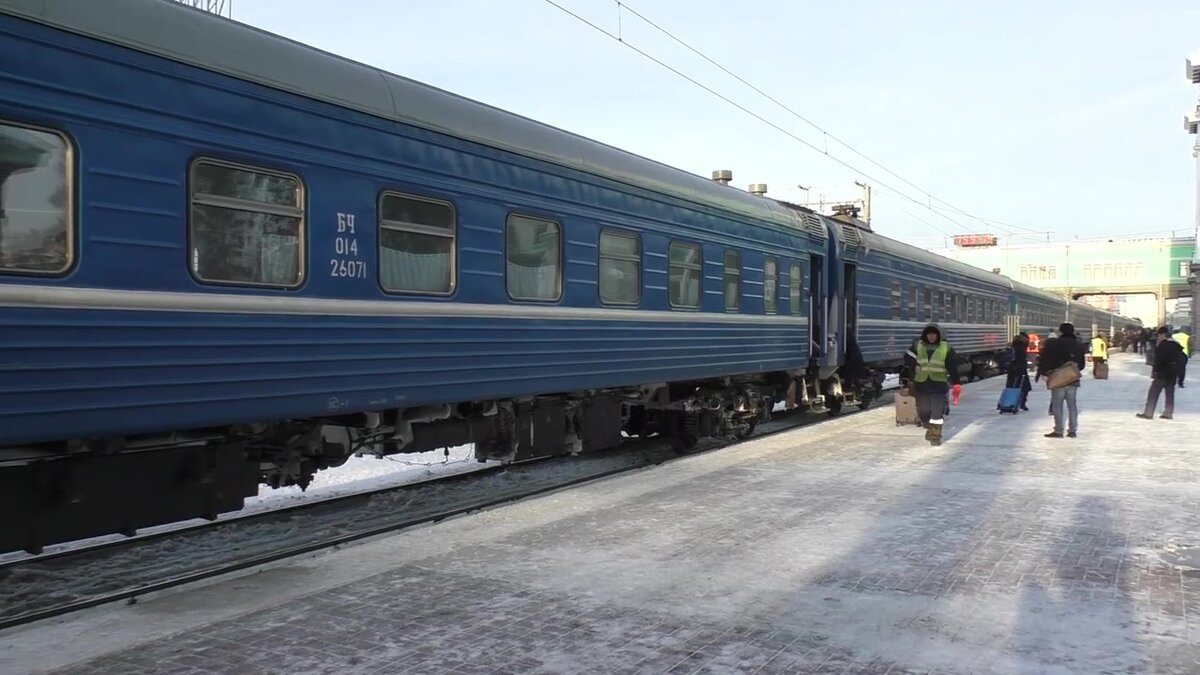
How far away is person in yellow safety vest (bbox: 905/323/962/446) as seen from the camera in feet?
36.0

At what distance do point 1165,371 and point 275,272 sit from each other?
14.4m

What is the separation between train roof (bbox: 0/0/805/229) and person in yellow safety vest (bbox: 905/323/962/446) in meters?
4.69

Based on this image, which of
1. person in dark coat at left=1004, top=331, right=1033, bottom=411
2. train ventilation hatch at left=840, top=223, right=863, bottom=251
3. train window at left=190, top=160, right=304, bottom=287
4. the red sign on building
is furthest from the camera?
the red sign on building

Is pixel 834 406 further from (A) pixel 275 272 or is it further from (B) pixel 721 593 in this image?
(A) pixel 275 272

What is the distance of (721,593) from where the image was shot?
496 cm

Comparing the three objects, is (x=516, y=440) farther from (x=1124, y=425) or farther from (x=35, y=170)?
(x=1124, y=425)

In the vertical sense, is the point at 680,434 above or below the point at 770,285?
below

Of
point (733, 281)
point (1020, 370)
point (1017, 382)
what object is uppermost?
point (733, 281)

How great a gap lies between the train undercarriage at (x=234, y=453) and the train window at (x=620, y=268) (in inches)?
41.1

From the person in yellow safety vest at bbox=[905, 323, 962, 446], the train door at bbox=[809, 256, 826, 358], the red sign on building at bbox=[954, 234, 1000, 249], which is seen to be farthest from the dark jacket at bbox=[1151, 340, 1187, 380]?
the red sign on building at bbox=[954, 234, 1000, 249]

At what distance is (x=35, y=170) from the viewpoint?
14.2 feet

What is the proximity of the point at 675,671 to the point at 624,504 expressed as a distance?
3.40 metres

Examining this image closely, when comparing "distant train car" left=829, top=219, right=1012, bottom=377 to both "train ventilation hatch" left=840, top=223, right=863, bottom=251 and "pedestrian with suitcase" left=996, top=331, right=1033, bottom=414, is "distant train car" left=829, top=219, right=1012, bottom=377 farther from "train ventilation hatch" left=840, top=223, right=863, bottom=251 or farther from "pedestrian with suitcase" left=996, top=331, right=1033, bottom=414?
"pedestrian with suitcase" left=996, top=331, right=1033, bottom=414

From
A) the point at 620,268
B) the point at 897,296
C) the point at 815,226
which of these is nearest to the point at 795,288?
the point at 815,226
